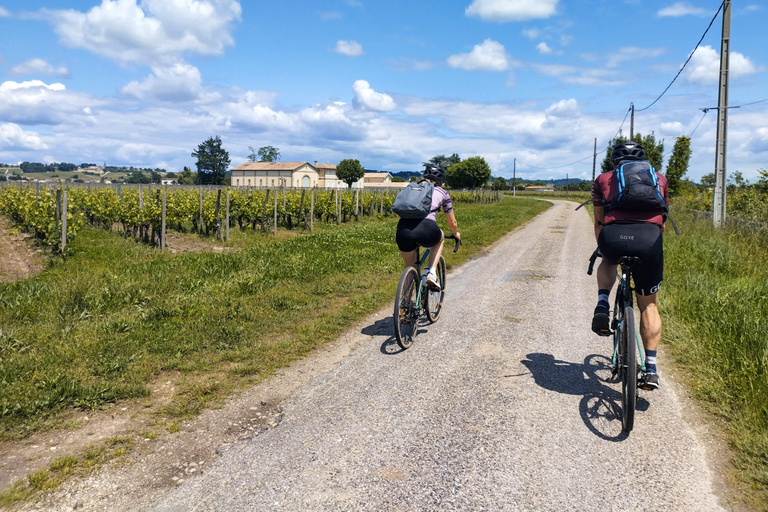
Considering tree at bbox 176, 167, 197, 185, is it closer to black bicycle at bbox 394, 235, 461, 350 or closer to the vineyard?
the vineyard

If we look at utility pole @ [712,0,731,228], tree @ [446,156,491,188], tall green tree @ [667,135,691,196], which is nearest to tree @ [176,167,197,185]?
tree @ [446,156,491,188]

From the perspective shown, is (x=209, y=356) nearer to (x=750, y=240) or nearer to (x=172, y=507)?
(x=172, y=507)

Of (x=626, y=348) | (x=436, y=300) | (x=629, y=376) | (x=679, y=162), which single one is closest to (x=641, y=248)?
(x=626, y=348)

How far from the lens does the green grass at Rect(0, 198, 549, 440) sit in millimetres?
4070

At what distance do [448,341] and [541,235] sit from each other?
14.1 meters

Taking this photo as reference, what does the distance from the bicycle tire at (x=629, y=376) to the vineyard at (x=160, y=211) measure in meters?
11.4

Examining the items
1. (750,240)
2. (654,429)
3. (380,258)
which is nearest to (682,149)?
(750,240)

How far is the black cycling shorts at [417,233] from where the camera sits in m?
5.39

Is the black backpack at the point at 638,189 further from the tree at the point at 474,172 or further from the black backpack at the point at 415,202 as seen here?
the tree at the point at 474,172

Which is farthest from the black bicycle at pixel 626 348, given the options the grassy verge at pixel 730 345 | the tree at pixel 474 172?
the tree at pixel 474 172

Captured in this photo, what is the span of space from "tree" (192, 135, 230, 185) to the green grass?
11825 cm

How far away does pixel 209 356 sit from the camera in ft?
16.4

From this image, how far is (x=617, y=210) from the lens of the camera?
12.1 feet

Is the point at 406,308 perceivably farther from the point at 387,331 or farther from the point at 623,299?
the point at 623,299
